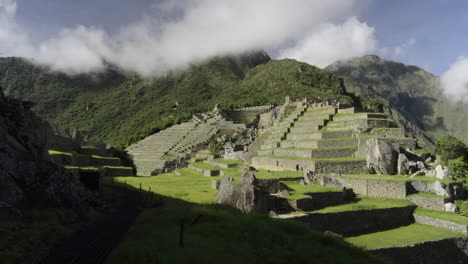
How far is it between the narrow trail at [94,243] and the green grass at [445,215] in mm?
15985

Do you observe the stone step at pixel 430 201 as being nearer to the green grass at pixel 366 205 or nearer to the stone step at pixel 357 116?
the green grass at pixel 366 205

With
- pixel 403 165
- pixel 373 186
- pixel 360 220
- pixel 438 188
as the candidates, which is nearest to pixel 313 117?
pixel 403 165

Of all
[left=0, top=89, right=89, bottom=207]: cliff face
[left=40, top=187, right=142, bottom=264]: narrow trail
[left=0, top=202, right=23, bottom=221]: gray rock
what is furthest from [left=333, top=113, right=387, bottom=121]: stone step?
[left=0, top=202, right=23, bottom=221]: gray rock

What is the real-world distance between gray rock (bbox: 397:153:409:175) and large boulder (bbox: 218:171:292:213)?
10998mm

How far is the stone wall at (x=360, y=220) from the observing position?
50.2 feet

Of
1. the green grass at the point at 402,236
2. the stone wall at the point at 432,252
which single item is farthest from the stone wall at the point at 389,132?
the stone wall at the point at 432,252

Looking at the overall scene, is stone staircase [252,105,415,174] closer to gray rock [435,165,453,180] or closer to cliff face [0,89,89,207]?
gray rock [435,165,453,180]

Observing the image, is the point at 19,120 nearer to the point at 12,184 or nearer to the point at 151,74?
the point at 12,184

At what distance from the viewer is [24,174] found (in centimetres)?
1116

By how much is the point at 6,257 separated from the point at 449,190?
22.4 metres

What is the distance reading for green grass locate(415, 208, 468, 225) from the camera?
54.6ft

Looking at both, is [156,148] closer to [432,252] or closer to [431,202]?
[431,202]

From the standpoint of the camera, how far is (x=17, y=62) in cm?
12225

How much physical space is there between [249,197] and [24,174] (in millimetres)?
8970
